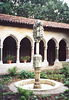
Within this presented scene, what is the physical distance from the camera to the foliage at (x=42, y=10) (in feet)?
68.5

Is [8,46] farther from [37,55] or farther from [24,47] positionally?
[37,55]

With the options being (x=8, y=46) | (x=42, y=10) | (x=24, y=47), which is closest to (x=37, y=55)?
(x=8, y=46)

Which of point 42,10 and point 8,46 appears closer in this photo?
point 8,46

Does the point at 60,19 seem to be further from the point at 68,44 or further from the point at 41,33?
the point at 41,33

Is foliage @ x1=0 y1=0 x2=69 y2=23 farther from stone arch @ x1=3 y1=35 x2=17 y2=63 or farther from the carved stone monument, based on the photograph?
the carved stone monument

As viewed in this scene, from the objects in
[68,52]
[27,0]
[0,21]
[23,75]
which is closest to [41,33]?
[23,75]

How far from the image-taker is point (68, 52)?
541 inches

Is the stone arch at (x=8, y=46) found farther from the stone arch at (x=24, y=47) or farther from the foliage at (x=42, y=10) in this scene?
the foliage at (x=42, y=10)

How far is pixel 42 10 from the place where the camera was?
2141cm

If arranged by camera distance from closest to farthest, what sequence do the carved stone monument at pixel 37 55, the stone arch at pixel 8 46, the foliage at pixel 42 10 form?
the carved stone monument at pixel 37 55, the stone arch at pixel 8 46, the foliage at pixel 42 10

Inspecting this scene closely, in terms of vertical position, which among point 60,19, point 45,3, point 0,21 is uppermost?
point 45,3

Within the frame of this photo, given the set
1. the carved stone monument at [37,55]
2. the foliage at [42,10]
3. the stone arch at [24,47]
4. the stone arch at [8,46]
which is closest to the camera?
the carved stone monument at [37,55]

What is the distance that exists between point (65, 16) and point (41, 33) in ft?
54.9

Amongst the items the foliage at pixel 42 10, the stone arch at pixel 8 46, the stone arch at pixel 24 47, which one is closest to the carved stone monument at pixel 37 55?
the stone arch at pixel 8 46
